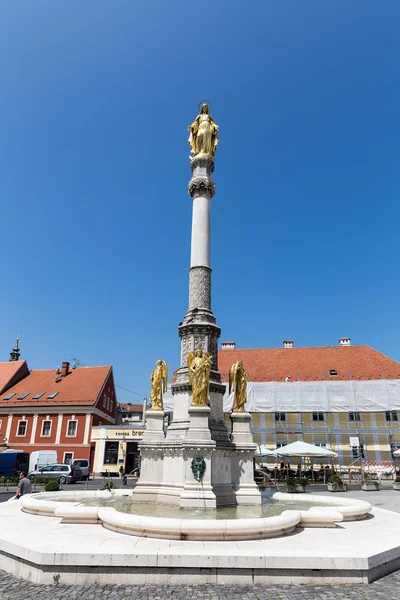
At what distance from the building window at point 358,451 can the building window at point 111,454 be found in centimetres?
2204

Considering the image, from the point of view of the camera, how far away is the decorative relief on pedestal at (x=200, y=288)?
16406mm

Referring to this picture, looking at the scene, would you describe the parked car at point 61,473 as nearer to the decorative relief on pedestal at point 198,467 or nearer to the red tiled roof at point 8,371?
the red tiled roof at point 8,371

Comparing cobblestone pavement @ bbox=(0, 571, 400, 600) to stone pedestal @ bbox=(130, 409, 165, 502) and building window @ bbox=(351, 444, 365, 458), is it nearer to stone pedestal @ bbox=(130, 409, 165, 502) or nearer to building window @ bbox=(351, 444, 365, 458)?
stone pedestal @ bbox=(130, 409, 165, 502)

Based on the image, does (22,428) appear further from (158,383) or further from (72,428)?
(158,383)

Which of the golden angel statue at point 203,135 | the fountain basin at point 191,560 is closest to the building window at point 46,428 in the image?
the golden angel statue at point 203,135

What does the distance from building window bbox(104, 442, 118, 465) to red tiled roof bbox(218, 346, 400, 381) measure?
12629 millimetres

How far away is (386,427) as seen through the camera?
37688mm

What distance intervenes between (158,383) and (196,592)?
10.1 metres

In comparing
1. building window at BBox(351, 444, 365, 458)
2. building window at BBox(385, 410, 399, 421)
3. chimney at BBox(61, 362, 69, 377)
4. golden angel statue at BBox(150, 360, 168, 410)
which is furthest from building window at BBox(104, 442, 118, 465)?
golden angel statue at BBox(150, 360, 168, 410)

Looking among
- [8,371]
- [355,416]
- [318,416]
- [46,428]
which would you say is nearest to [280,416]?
[318,416]

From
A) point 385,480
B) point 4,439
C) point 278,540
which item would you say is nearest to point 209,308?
point 278,540

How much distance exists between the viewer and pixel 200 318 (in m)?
15.9

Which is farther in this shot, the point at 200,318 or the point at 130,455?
the point at 130,455

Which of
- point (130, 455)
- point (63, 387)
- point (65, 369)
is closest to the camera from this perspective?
point (130, 455)
